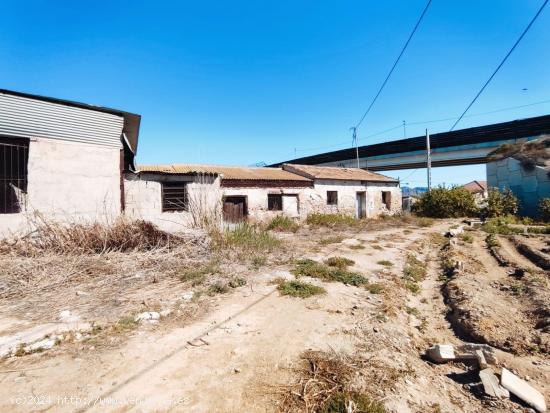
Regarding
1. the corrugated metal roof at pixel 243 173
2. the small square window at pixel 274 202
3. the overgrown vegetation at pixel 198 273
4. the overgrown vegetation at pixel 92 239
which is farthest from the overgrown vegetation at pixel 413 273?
the corrugated metal roof at pixel 243 173

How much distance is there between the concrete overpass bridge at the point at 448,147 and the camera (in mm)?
22922

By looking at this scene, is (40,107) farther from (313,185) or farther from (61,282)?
(313,185)

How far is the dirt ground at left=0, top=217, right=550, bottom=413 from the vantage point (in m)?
2.40

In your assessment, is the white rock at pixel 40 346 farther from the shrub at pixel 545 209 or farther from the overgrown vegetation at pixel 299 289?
the shrub at pixel 545 209

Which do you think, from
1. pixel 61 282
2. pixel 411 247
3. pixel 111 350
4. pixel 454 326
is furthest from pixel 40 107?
pixel 411 247

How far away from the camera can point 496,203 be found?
16125mm

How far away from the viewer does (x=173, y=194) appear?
12266mm

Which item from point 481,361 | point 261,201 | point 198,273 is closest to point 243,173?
point 261,201

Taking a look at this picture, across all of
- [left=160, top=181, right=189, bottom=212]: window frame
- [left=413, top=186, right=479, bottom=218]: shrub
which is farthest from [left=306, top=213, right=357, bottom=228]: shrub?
[left=160, top=181, right=189, bottom=212]: window frame

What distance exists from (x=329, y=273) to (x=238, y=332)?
278cm

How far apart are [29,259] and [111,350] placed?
4.11m

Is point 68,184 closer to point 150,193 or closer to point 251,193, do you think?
point 150,193

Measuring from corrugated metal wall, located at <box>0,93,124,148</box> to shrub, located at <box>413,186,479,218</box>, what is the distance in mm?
18307

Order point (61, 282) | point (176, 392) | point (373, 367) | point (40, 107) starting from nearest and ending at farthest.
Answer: point (176, 392) < point (373, 367) < point (61, 282) < point (40, 107)
